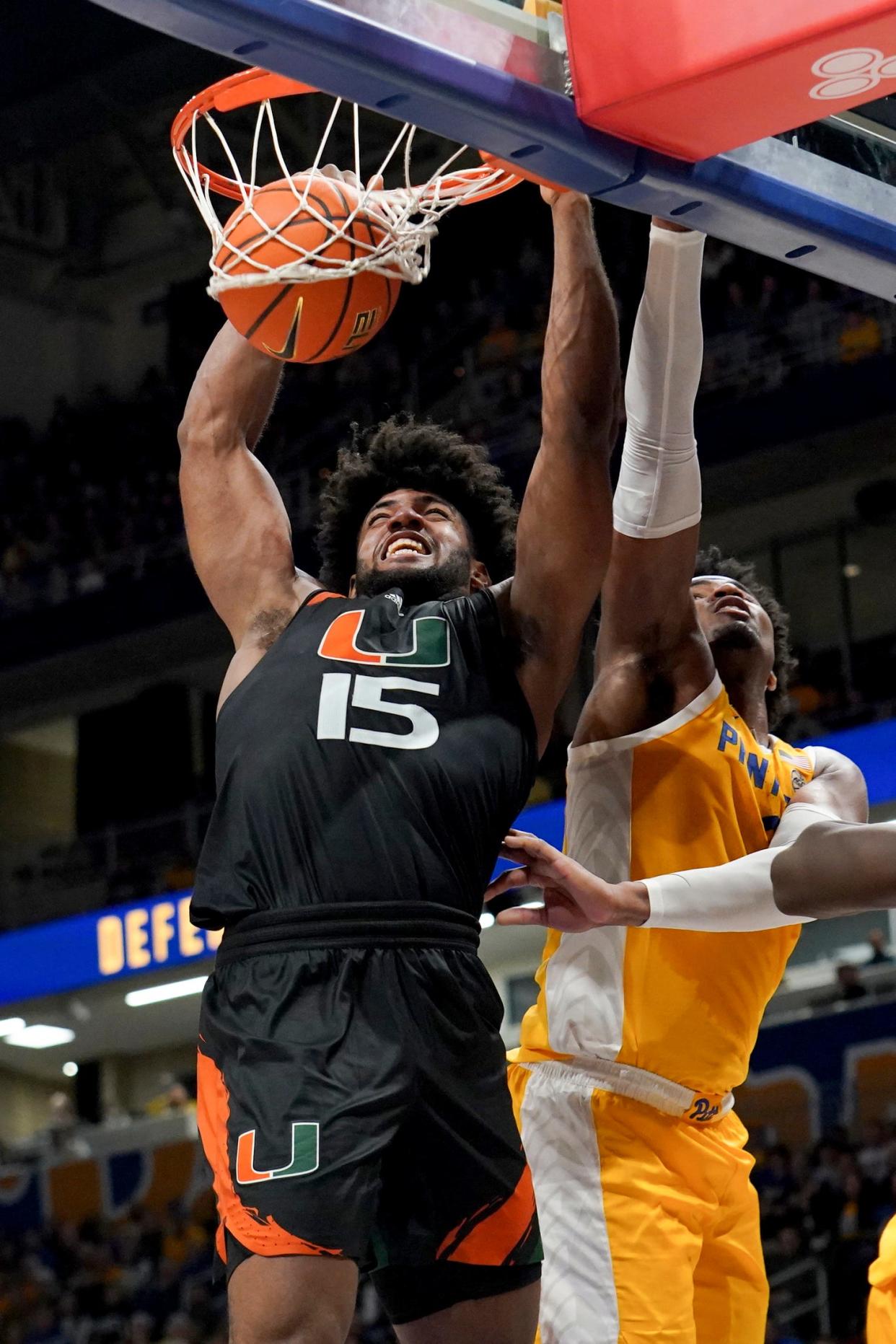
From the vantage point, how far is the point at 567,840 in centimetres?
364

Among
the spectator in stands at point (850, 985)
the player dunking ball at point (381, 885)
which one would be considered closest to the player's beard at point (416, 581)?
the player dunking ball at point (381, 885)

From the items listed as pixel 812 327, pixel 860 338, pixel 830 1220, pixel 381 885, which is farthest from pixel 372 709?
pixel 812 327

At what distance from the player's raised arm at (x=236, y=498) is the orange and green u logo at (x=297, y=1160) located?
882 mm

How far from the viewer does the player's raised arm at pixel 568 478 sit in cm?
293

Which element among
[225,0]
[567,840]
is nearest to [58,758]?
[567,840]

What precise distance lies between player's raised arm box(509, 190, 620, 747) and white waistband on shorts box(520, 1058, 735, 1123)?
752mm

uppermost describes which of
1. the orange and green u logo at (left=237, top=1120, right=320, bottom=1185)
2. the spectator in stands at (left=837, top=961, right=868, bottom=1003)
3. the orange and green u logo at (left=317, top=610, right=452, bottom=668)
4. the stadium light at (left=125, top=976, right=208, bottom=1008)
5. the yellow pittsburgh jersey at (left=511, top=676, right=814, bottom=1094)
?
the stadium light at (left=125, top=976, right=208, bottom=1008)

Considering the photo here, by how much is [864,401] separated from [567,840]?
35.9 ft

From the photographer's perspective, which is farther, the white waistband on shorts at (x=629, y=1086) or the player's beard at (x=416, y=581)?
the white waistband on shorts at (x=629, y=1086)

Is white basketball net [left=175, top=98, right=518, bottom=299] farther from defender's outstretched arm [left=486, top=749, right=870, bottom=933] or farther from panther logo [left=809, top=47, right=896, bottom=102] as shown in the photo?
defender's outstretched arm [left=486, top=749, right=870, bottom=933]

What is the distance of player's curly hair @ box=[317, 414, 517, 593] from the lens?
11.7 ft

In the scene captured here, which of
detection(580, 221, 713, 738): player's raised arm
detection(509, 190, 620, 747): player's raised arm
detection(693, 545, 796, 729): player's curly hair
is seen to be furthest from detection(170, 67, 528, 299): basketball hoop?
detection(693, 545, 796, 729): player's curly hair

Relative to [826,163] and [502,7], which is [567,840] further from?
[502,7]

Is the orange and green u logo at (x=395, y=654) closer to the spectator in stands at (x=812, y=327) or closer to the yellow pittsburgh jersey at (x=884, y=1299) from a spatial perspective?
the yellow pittsburgh jersey at (x=884, y=1299)
